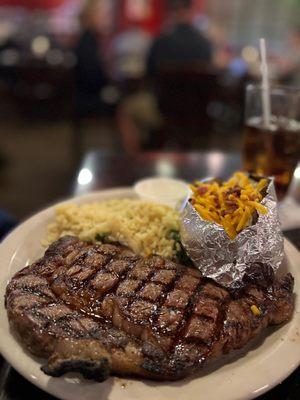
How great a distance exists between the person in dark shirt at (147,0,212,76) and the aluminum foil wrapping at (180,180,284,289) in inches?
146

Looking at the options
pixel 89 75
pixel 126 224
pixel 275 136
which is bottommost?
pixel 89 75

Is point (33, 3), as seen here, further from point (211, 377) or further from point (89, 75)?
point (211, 377)

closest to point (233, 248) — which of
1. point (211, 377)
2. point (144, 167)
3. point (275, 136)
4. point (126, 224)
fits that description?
point (211, 377)

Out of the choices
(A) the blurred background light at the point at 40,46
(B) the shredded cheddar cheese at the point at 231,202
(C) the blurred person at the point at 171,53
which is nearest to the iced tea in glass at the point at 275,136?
(B) the shredded cheddar cheese at the point at 231,202

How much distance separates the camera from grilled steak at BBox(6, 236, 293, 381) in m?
1.10

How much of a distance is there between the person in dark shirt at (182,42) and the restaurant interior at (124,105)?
0.04 feet

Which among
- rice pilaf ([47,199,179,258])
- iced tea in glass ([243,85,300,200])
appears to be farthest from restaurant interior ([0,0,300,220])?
rice pilaf ([47,199,179,258])

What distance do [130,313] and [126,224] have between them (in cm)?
58

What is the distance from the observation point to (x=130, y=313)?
1203 millimetres

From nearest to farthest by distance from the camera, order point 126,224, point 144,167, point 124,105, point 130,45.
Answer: point 126,224
point 144,167
point 124,105
point 130,45

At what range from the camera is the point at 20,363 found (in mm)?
1114

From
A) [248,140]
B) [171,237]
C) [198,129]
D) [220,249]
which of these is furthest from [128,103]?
[220,249]

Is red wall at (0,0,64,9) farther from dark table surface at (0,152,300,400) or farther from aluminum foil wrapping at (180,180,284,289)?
aluminum foil wrapping at (180,180,284,289)

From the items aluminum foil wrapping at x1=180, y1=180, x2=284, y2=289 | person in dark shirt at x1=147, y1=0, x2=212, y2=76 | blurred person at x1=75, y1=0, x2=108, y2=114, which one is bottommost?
blurred person at x1=75, y1=0, x2=108, y2=114
